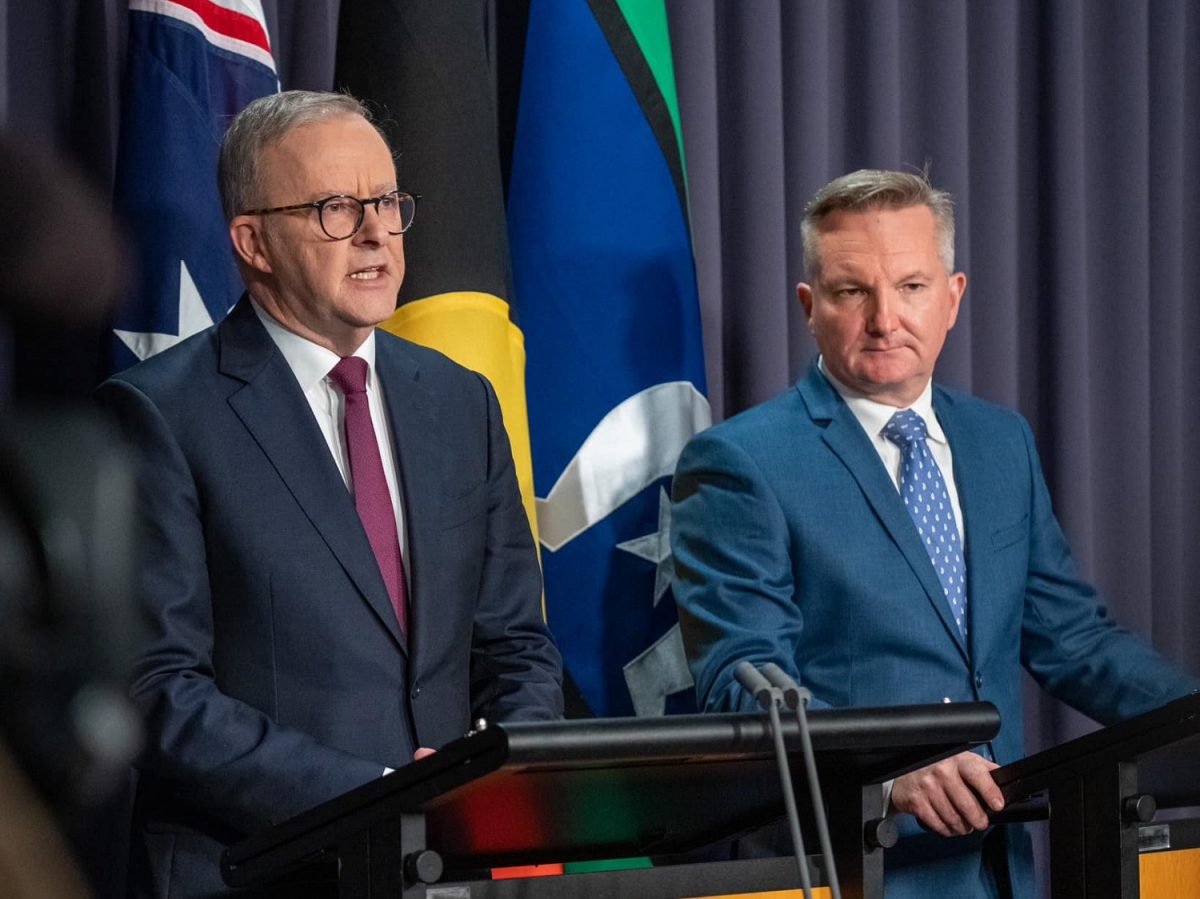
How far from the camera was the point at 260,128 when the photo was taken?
→ 239 centimetres

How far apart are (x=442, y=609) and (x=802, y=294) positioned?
112 centimetres

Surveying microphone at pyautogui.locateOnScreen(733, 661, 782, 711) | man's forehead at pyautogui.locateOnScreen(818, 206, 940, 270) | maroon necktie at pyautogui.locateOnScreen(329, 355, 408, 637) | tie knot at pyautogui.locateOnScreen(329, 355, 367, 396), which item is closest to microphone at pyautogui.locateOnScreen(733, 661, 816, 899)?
microphone at pyautogui.locateOnScreen(733, 661, 782, 711)

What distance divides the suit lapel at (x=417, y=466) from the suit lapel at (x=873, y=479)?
0.76 metres

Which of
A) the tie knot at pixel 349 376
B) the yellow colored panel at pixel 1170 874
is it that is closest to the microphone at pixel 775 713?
the yellow colored panel at pixel 1170 874

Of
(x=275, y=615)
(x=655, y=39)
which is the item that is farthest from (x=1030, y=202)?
(x=275, y=615)

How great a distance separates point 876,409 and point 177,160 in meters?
1.30

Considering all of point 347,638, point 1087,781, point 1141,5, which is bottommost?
point 1087,781

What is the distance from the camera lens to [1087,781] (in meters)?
1.99

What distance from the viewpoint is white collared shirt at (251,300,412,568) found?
7.60 ft

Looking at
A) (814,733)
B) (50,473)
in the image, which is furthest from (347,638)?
(50,473)

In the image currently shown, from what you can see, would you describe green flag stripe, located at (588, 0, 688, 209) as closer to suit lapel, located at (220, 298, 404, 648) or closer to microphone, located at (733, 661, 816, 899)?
suit lapel, located at (220, 298, 404, 648)

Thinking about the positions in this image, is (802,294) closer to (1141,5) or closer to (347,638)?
(347,638)

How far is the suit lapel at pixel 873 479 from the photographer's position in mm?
2703

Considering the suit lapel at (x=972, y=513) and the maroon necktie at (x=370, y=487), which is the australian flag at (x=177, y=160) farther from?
the suit lapel at (x=972, y=513)
